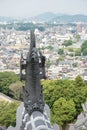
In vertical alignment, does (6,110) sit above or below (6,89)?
above

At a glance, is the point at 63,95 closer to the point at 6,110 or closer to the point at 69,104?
the point at 69,104

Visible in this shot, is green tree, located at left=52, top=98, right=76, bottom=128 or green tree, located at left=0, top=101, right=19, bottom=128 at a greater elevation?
green tree, located at left=0, top=101, right=19, bottom=128

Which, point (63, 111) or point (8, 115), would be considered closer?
point (8, 115)

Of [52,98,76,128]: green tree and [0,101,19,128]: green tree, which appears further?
[52,98,76,128]: green tree

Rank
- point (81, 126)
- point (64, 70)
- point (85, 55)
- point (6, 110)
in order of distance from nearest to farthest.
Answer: point (81, 126) < point (6, 110) < point (64, 70) < point (85, 55)

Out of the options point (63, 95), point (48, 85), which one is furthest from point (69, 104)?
point (48, 85)

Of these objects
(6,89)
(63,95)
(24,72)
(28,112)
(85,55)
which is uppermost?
(24,72)

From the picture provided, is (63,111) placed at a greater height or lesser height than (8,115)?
lesser

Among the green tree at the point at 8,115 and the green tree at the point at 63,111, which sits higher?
the green tree at the point at 8,115

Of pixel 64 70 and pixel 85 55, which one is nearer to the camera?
pixel 64 70

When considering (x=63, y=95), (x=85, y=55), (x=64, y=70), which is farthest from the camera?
(x=85, y=55)

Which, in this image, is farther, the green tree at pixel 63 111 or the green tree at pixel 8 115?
the green tree at pixel 63 111
